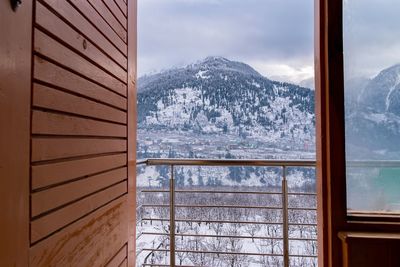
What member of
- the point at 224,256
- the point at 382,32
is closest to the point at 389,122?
the point at 382,32

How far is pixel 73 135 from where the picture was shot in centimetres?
85

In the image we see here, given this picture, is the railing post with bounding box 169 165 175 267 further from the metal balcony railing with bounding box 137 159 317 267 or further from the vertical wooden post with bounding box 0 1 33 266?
the vertical wooden post with bounding box 0 1 33 266

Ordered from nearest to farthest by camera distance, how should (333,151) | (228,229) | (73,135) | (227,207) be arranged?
(73,135), (333,151), (227,207), (228,229)

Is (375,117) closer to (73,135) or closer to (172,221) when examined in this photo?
(73,135)

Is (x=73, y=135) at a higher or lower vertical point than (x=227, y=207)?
higher

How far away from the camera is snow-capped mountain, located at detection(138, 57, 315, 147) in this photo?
7.44 feet

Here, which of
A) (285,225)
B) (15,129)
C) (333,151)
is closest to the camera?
(15,129)

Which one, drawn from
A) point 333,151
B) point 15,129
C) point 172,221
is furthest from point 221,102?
point 15,129

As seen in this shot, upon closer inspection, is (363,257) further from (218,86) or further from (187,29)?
(187,29)

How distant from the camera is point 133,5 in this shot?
149cm

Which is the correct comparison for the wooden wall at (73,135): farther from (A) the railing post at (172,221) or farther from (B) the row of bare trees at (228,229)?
(B) the row of bare trees at (228,229)

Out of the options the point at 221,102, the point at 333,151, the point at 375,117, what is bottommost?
the point at 333,151

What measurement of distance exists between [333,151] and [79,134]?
1005 mm

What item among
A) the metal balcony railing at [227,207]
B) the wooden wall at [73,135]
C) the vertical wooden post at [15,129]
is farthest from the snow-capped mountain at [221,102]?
the vertical wooden post at [15,129]
